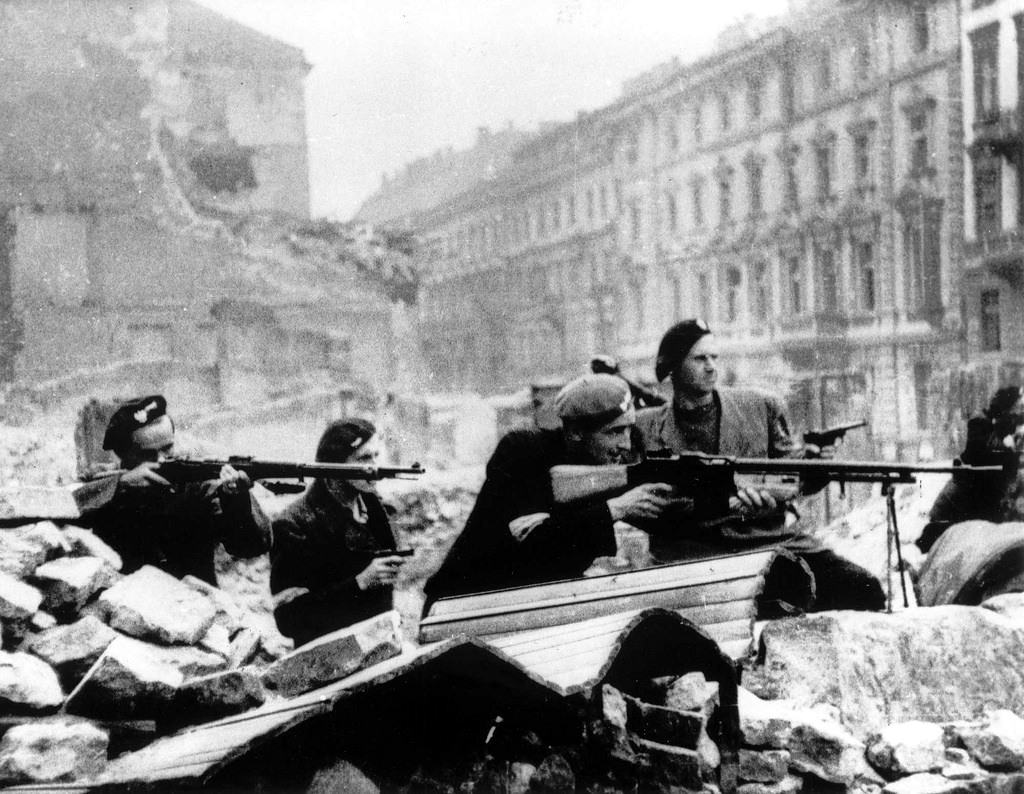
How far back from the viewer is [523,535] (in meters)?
4.95

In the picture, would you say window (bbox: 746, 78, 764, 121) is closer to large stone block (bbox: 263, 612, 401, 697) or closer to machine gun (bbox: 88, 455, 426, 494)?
machine gun (bbox: 88, 455, 426, 494)

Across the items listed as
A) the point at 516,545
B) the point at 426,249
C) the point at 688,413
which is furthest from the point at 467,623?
the point at 426,249

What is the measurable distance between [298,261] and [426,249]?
681mm

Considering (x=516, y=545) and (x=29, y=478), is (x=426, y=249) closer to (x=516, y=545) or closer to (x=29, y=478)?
(x=516, y=545)

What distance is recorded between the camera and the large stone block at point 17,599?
4.39 metres

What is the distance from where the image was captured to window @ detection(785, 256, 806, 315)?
19.2 ft

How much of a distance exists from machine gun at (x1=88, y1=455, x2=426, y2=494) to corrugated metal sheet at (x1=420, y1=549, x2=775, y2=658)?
0.66 m

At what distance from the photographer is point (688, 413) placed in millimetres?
5211

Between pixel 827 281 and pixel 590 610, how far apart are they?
7.96 ft

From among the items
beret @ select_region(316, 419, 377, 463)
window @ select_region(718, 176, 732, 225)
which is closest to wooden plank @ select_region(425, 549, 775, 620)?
beret @ select_region(316, 419, 377, 463)

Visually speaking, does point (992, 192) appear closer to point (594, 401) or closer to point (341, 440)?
point (594, 401)

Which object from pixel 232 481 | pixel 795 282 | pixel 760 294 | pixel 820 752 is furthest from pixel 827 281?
pixel 232 481

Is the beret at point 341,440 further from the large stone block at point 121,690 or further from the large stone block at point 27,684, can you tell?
the large stone block at point 27,684

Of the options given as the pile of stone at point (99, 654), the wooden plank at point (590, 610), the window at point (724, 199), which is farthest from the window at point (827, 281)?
the pile of stone at point (99, 654)
